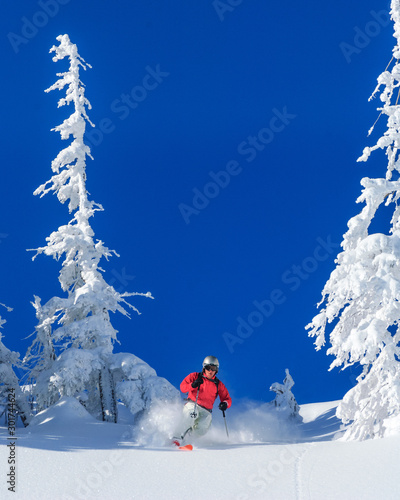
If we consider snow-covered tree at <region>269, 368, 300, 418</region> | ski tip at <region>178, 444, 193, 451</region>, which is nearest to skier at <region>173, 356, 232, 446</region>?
ski tip at <region>178, 444, 193, 451</region>

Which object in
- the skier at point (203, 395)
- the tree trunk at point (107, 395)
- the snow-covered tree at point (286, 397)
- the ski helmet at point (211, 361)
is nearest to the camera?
the skier at point (203, 395)

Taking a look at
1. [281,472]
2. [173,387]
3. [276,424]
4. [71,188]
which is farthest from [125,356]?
[281,472]

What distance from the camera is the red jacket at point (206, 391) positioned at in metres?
10.2

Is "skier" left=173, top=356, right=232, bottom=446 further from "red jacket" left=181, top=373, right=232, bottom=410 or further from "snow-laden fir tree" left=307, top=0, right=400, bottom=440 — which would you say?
"snow-laden fir tree" left=307, top=0, right=400, bottom=440

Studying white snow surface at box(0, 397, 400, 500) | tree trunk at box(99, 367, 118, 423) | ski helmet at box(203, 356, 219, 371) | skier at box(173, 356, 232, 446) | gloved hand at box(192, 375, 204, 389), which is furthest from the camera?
tree trunk at box(99, 367, 118, 423)

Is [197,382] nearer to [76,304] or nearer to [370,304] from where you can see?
[370,304]

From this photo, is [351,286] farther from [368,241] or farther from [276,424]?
[276,424]

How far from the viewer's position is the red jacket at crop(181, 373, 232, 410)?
33.3 feet

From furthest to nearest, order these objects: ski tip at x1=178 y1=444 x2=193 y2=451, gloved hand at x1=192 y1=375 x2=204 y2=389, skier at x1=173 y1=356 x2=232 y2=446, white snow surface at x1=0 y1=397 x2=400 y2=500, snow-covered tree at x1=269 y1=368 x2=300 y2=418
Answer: snow-covered tree at x1=269 y1=368 x2=300 y2=418 < gloved hand at x1=192 y1=375 x2=204 y2=389 < skier at x1=173 y1=356 x2=232 y2=446 < ski tip at x1=178 y1=444 x2=193 y2=451 < white snow surface at x1=0 y1=397 x2=400 y2=500

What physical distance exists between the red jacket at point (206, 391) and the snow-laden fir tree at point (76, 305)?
6513mm

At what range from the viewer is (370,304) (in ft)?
33.3

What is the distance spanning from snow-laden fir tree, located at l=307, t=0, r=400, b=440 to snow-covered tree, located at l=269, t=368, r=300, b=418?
105ft

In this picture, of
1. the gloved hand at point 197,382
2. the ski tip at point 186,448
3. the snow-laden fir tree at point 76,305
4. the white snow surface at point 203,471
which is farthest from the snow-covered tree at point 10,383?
the ski tip at point 186,448

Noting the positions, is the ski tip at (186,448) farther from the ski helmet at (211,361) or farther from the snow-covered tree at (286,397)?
the snow-covered tree at (286,397)
